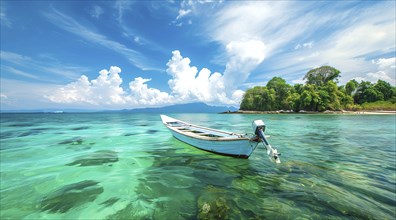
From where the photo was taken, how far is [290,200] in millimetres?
5598

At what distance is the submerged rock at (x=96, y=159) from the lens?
1005 cm

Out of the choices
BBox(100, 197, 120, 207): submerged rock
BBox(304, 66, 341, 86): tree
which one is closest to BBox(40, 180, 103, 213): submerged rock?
BBox(100, 197, 120, 207): submerged rock

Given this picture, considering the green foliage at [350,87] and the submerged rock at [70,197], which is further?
the green foliage at [350,87]

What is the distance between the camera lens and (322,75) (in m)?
90.7

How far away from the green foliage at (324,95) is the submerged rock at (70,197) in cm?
8535

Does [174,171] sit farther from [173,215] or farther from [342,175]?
[342,175]

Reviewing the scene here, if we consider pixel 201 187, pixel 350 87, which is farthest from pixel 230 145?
pixel 350 87

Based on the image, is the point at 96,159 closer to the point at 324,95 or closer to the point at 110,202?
the point at 110,202

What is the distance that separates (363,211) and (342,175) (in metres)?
3.16

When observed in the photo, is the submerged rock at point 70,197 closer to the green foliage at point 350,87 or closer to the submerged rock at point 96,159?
the submerged rock at point 96,159

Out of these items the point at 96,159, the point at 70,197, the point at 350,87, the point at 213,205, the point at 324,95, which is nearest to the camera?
the point at 213,205

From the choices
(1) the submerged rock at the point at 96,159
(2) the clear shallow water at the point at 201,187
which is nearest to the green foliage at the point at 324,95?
(2) the clear shallow water at the point at 201,187

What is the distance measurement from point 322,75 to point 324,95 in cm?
2284

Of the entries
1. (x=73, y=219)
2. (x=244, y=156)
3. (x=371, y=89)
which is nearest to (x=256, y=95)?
(x=371, y=89)
